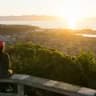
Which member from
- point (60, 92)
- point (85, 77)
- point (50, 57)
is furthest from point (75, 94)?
point (50, 57)

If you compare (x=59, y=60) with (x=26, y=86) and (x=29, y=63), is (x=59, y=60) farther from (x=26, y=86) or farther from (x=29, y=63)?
(x=26, y=86)

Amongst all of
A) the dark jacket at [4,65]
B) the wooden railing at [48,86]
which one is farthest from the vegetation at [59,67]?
the wooden railing at [48,86]

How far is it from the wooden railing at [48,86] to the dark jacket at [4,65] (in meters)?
0.19

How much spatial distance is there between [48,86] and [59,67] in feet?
6.47

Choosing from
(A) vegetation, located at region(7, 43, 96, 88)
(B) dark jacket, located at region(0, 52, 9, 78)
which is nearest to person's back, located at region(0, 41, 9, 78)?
(B) dark jacket, located at region(0, 52, 9, 78)

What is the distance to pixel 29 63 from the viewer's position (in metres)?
8.78

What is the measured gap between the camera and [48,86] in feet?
21.8

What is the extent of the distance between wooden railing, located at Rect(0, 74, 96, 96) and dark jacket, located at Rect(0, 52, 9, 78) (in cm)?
19

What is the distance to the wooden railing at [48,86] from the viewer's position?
6199 millimetres

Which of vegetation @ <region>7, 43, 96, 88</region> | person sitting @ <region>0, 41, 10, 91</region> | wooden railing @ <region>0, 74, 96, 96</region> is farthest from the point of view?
vegetation @ <region>7, 43, 96, 88</region>

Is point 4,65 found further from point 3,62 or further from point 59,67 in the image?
point 59,67

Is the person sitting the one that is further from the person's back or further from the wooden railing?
the wooden railing

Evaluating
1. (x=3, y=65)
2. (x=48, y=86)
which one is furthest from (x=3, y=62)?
(x=48, y=86)

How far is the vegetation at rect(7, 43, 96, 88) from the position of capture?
8.41 meters
